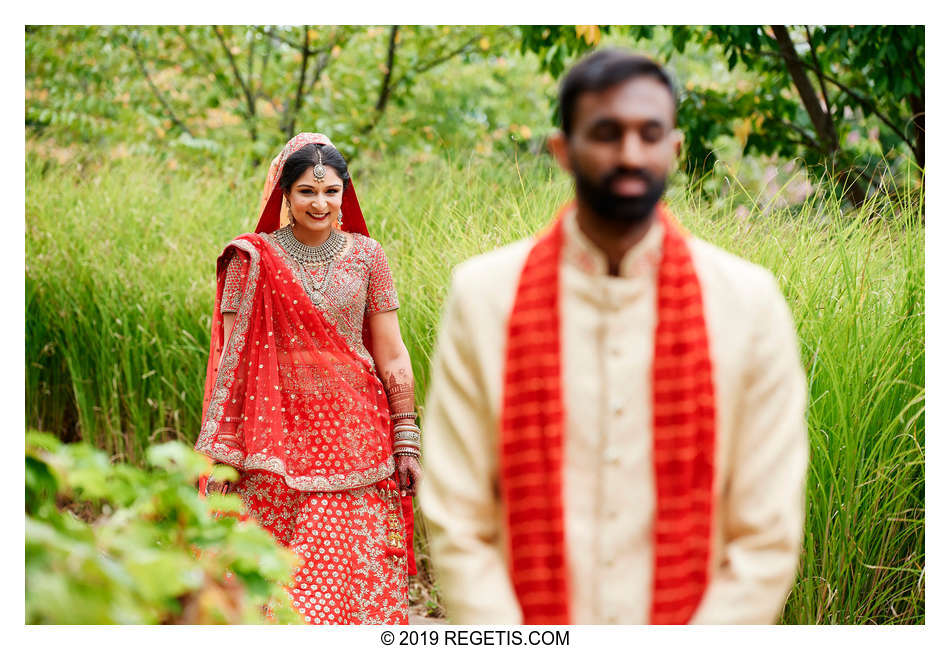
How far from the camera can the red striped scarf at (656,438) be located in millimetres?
1682

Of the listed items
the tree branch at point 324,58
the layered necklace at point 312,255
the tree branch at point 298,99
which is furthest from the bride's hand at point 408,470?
the tree branch at point 324,58

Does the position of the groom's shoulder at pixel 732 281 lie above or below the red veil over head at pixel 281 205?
below

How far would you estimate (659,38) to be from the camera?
982cm

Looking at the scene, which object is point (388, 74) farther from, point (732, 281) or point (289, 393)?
point (732, 281)

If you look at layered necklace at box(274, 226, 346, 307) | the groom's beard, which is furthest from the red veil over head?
the groom's beard

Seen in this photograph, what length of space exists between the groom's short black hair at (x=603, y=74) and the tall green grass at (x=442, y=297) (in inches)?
72.5

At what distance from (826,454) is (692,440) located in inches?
66.7

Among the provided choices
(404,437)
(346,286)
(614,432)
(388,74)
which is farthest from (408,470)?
(388,74)

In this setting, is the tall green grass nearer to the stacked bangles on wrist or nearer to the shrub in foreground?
the stacked bangles on wrist

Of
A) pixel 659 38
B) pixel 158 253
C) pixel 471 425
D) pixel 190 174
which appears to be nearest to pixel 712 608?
pixel 471 425

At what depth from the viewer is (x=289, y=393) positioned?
3.26 m

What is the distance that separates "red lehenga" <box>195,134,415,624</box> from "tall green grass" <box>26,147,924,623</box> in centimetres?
95

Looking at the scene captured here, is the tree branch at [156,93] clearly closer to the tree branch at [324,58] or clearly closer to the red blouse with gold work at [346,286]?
the tree branch at [324,58]

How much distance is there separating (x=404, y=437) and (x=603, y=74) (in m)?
1.93
